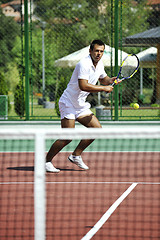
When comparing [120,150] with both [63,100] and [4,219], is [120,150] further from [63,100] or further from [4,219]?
[4,219]

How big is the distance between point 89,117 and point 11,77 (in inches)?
1121

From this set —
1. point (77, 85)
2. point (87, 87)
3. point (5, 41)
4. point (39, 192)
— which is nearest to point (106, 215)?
point (39, 192)

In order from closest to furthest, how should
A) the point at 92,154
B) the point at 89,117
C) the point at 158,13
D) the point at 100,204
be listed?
the point at 100,204
the point at 89,117
the point at 92,154
the point at 158,13

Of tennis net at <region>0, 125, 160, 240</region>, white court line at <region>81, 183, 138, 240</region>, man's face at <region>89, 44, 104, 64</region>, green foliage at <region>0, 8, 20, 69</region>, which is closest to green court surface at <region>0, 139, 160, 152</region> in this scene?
tennis net at <region>0, 125, 160, 240</region>

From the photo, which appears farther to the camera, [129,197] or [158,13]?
[158,13]

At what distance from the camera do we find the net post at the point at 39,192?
3590 mm

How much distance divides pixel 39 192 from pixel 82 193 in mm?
2165

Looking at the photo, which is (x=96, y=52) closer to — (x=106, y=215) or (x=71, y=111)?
(x=71, y=111)

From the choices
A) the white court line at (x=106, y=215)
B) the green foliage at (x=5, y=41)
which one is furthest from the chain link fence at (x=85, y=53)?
the white court line at (x=106, y=215)

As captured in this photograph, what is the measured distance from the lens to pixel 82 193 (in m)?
5.75

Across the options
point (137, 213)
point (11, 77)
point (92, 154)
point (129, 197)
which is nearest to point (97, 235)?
point (137, 213)

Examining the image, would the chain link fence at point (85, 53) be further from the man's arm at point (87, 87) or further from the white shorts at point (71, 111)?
the man's arm at point (87, 87)

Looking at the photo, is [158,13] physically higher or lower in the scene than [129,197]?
higher

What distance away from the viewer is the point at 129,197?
219 inches
